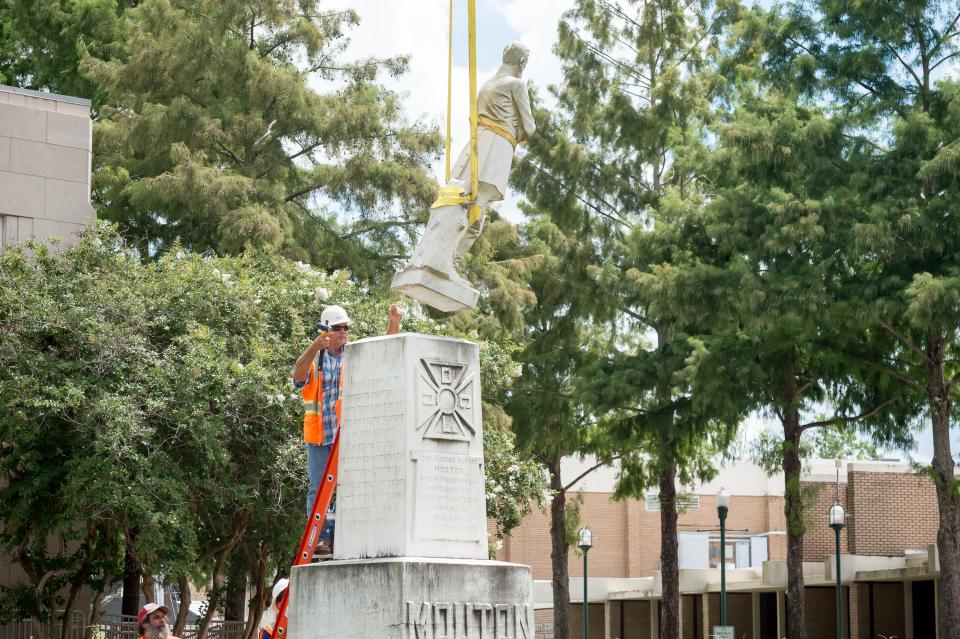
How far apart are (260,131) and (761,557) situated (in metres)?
35.4

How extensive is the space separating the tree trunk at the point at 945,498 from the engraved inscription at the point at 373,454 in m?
17.3

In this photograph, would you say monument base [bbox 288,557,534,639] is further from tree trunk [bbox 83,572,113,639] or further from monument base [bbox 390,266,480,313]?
tree trunk [bbox 83,572,113,639]

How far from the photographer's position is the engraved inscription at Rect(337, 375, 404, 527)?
10438mm

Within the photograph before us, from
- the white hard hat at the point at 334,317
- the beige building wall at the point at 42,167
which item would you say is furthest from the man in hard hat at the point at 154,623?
the beige building wall at the point at 42,167

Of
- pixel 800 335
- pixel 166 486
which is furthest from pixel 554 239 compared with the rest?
pixel 166 486

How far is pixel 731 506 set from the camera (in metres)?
60.7

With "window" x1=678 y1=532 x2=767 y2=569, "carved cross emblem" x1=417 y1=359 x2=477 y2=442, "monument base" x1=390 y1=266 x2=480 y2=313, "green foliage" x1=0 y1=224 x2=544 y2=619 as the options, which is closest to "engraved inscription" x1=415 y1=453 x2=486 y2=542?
"carved cross emblem" x1=417 y1=359 x2=477 y2=442

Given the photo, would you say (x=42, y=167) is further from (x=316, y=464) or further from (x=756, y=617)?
(x=756, y=617)

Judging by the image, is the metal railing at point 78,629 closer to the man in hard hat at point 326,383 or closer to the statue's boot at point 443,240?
the man in hard hat at point 326,383

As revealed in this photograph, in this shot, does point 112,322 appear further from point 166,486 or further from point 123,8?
point 123,8

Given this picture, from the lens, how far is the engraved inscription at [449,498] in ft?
34.1

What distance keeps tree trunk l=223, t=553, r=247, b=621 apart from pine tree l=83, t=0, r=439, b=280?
6.23 m

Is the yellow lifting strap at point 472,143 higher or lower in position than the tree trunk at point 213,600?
higher

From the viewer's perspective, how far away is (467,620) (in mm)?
10219
